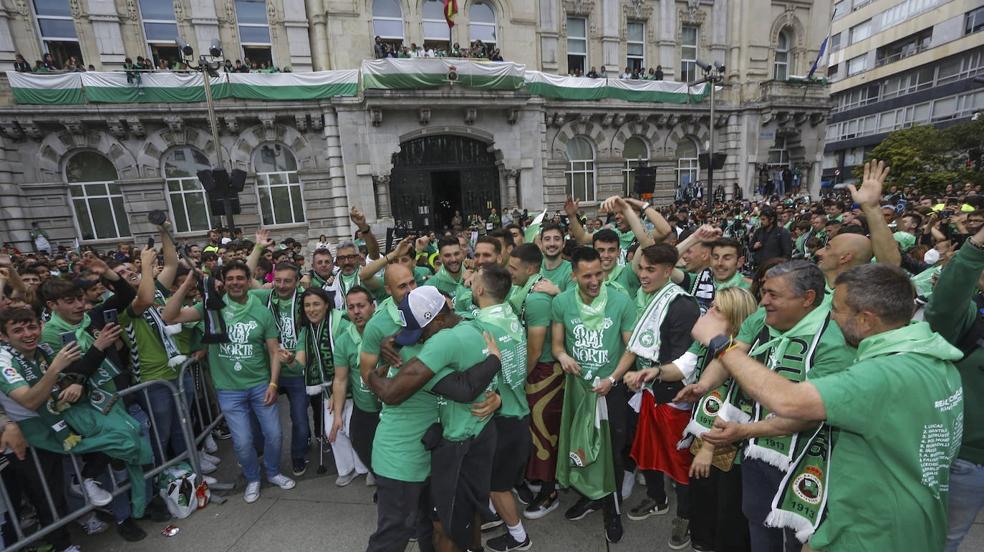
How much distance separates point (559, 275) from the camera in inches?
187

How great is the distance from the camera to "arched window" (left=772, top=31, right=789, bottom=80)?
22938mm

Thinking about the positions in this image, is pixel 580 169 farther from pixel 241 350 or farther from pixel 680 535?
pixel 680 535

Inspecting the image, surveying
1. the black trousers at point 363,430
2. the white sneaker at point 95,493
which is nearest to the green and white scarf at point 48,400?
the white sneaker at point 95,493

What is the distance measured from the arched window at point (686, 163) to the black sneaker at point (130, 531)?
22.6m

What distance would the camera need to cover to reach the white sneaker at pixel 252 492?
13.3ft

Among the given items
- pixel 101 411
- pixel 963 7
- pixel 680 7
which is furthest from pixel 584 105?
pixel 963 7

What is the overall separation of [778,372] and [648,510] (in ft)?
6.52

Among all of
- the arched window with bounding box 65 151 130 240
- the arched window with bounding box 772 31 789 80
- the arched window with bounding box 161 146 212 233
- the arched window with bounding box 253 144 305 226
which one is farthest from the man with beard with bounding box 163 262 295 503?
the arched window with bounding box 772 31 789 80

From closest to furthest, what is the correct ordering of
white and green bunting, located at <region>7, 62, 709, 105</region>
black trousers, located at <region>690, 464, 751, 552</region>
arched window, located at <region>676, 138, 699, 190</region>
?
black trousers, located at <region>690, 464, 751, 552</region>, white and green bunting, located at <region>7, 62, 709, 105</region>, arched window, located at <region>676, 138, 699, 190</region>

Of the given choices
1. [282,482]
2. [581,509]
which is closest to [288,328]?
[282,482]

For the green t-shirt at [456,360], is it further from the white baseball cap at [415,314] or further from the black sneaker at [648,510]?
the black sneaker at [648,510]

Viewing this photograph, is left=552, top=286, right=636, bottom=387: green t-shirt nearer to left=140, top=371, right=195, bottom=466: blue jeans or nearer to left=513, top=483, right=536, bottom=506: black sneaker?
left=513, top=483, right=536, bottom=506: black sneaker

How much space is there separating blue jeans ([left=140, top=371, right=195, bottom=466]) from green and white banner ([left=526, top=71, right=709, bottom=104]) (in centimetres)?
Answer: 1651

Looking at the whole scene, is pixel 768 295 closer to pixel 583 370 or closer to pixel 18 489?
pixel 583 370
